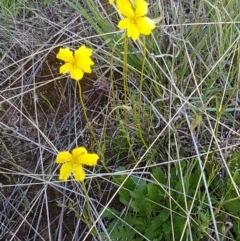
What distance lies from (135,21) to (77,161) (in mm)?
260

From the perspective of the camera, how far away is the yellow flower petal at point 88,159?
0.91 meters

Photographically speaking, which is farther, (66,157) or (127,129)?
(127,129)

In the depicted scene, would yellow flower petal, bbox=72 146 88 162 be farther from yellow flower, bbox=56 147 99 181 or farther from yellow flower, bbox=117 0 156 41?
yellow flower, bbox=117 0 156 41

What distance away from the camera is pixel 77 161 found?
3.03ft

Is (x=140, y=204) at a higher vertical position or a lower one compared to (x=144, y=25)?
lower

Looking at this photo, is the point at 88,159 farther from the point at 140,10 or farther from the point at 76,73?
the point at 140,10

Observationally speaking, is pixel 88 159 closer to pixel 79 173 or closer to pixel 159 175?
pixel 79 173

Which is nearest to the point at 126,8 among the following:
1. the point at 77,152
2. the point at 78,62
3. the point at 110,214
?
the point at 78,62

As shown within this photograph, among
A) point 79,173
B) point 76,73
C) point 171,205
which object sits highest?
point 76,73

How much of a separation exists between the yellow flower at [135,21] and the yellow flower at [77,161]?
21 centimetres

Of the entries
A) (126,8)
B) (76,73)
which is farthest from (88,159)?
(126,8)

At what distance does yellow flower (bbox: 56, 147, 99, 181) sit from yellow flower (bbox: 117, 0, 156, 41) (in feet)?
0.69

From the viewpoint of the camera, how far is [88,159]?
91 centimetres

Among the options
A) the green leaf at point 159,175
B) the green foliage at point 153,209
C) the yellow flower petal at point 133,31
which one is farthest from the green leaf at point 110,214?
the yellow flower petal at point 133,31
